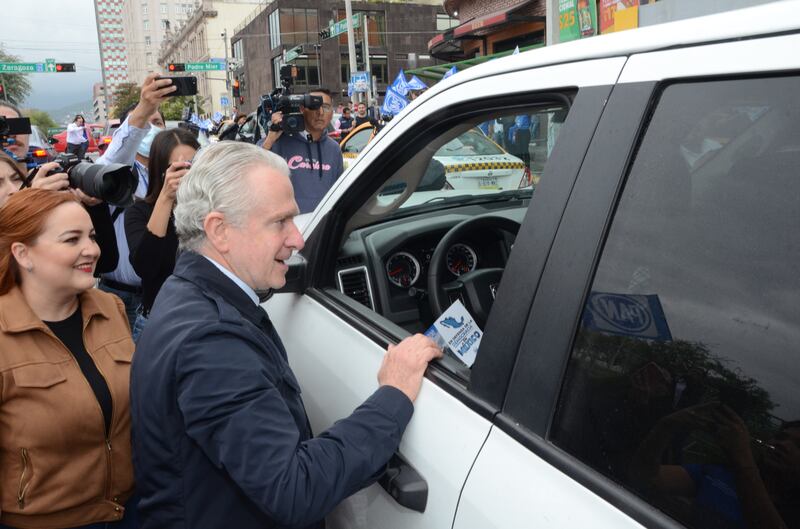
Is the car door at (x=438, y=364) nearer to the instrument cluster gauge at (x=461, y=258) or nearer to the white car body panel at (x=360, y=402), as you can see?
the white car body panel at (x=360, y=402)

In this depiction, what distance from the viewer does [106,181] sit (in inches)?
92.7

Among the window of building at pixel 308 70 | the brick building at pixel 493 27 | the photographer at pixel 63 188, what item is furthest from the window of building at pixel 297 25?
the photographer at pixel 63 188

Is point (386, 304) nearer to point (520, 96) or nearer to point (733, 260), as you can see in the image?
point (520, 96)

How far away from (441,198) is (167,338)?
2067 mm

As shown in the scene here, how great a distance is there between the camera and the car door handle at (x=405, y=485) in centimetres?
125

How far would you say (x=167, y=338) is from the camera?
1389 mm

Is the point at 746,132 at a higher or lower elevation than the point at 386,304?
higher

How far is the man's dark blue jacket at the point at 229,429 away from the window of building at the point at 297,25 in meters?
54.2

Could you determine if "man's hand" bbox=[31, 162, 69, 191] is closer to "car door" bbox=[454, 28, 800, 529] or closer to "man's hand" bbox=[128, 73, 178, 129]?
"man's hand" bbox=[128, 73, 178, 129]

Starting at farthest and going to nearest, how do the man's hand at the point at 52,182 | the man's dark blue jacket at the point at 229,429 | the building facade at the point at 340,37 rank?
the building facade at the point at 340,37 < the man's hand at the point at 52,182 < the man's dark blue jacket at the point at 229,429

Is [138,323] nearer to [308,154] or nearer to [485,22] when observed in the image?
[308,154]

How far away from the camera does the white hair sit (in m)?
1.50

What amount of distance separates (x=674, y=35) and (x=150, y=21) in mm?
126952

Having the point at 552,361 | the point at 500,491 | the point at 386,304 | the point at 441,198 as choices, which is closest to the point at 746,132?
the point at 552,361
